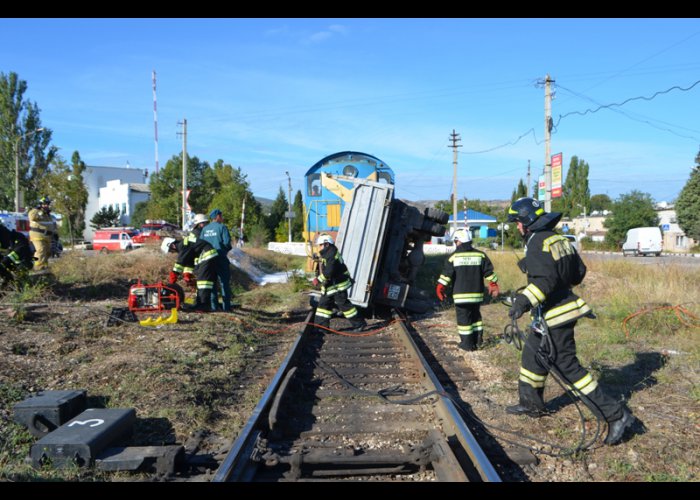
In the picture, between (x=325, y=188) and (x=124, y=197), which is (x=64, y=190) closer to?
(x=124, y=197)

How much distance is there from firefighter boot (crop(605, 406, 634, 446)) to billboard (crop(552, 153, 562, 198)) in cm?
Result: 1601

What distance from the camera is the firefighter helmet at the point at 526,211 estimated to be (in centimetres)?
457

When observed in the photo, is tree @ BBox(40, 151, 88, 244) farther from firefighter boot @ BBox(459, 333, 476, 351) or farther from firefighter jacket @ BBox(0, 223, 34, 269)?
firefighter boot @ BBox(459, 333, 476, 351)

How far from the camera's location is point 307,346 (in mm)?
7320

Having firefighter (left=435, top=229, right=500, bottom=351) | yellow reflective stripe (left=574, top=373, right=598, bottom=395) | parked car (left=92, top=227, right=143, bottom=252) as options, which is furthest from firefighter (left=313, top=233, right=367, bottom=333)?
parked car (left=92, top=227, right=143, bottom=252)

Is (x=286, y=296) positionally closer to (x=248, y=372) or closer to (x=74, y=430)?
(x=248, y=372)

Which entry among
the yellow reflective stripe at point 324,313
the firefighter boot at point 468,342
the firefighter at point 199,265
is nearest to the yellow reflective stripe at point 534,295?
the firefighter boot at point 468,342

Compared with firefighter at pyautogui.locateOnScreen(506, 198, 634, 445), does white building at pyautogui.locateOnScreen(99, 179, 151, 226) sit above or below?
above

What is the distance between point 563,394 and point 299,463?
2.98m

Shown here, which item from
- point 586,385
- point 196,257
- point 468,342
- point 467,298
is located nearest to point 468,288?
point 467,298

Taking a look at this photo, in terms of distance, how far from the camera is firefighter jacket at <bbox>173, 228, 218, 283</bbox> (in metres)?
8.76

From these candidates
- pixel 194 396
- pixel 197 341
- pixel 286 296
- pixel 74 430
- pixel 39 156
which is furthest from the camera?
pixel 39 156

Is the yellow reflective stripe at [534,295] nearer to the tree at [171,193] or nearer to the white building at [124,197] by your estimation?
the tree at [171,193]
